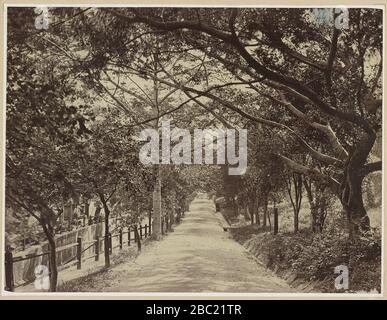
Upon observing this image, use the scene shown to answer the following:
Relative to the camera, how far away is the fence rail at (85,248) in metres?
6.98

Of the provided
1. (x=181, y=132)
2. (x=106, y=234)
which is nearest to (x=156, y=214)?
(x=106, y=234)

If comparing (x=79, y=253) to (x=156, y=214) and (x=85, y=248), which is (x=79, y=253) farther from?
(x=156, y=214)

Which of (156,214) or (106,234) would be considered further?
(156,214)

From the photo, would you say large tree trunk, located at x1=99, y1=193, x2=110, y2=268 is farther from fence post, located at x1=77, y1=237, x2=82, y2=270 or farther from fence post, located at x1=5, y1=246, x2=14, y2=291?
fence post, located at x1=5, y1=246, x2=14, y2=291

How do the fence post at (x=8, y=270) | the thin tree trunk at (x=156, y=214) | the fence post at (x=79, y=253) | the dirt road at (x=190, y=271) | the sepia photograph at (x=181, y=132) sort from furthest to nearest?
the thin tree trunk at (x=156, y=214) → the fence post at (x=79, y=253) → the dirt road at (x=190, y=271) → the sepia photograph at (x=181, y=132) → the fence post at (x=8, y=270)

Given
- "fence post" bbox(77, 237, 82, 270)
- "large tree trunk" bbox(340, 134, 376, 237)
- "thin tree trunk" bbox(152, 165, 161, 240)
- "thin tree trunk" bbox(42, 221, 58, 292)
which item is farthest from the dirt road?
"large tree trunk" bbox(340, 134, 376, 237)

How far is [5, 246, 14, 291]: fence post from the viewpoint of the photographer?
22.8 ft

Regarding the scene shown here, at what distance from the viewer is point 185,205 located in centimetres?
919

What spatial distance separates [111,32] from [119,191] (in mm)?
2690

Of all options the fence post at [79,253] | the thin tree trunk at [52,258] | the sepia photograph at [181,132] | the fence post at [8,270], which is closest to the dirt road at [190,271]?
the sepia photograph at [181,132]

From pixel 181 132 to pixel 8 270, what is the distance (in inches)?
135

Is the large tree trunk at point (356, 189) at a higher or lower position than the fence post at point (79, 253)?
higher

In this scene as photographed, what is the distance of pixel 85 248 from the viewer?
7.85m

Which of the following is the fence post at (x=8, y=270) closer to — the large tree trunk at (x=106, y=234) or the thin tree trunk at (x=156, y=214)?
the large tree trunk at (x=106, y=234)
